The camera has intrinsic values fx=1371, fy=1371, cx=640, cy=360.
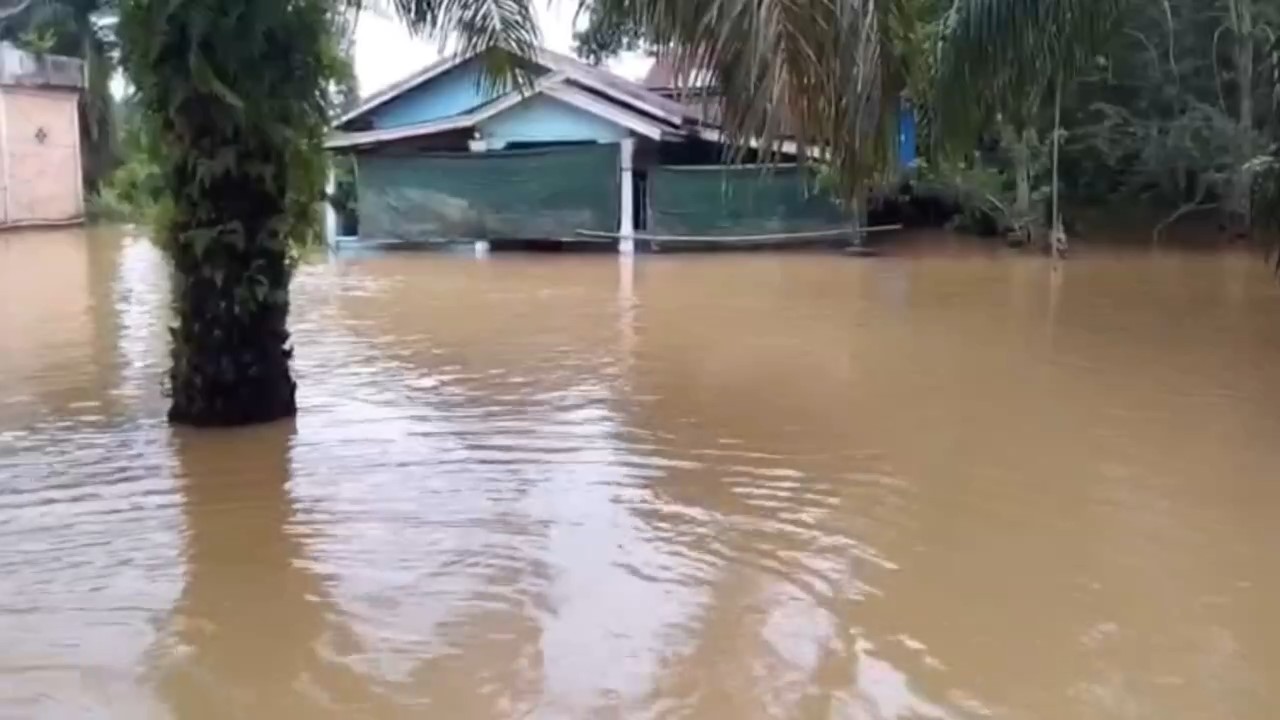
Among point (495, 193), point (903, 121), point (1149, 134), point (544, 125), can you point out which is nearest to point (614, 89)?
point (544, 125)

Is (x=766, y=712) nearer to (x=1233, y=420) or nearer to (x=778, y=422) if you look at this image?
(x=778, y=422)

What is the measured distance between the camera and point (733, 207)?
20516 millimetres

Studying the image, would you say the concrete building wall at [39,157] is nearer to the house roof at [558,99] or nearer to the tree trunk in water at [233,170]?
the house roof at [558,99]

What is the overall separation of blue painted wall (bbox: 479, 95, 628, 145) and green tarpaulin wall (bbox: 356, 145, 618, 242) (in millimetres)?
471

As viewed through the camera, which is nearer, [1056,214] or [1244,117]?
[1056,214]

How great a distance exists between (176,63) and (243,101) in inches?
16.7

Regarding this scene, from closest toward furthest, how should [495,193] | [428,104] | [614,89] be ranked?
[614,89] → [495,193] → [428,104]

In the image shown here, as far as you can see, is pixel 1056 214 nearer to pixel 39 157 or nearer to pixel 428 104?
pixel 428 104

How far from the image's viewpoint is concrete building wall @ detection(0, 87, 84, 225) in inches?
1017

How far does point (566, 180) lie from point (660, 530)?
15.4 metres

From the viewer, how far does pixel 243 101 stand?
7.22 metres

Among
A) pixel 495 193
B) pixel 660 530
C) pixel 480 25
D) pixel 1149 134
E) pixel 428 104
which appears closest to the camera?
pixel 660 530

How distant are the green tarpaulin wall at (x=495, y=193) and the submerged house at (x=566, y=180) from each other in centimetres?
2

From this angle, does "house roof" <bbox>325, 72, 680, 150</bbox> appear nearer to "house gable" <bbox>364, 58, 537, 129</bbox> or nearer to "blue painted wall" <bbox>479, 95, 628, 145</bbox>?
"blue painted wall" <bbox>479, 95, 628, 145</bbox>
